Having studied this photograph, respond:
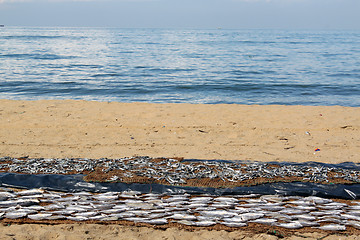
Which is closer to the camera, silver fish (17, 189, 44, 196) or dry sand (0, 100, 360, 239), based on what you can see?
silver fish (17, 189, 44, 196)

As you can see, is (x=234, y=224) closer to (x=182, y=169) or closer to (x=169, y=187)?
(x=169, y=187)

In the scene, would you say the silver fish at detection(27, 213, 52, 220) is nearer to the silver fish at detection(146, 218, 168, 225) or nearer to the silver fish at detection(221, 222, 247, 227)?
the silver fish at detection(146, 218, 168, 225)

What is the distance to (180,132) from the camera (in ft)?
26.0

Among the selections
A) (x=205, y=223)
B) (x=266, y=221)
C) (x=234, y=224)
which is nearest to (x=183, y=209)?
(x=205, y=223)

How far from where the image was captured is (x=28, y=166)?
5.16m

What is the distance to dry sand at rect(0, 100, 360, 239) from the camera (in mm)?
6586

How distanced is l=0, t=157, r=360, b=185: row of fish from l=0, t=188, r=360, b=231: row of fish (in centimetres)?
44

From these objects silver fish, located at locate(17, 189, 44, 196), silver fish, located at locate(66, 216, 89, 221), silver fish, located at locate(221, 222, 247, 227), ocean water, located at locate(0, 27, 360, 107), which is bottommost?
ocean water, located at locate(0, 27, 360, 107)

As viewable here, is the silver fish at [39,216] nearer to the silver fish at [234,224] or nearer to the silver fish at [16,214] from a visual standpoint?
the silver fish at [16,214]

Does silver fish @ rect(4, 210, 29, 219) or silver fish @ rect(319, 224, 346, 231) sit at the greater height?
silver fish @ rect(319, 224, 346, 231)

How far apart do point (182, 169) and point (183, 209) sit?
104cm

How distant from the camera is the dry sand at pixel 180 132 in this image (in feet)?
21.6

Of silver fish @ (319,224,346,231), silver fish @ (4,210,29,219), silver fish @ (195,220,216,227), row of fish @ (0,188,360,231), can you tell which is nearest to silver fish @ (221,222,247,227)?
row of fish @ (0,188,360,231)

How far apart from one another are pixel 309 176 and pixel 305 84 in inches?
512
